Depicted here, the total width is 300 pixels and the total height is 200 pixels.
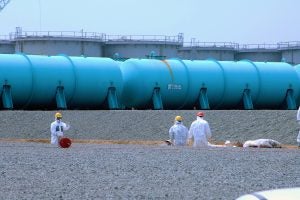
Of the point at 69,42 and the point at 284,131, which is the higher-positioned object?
the point at 69,42

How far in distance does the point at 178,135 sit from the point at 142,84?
13.4m

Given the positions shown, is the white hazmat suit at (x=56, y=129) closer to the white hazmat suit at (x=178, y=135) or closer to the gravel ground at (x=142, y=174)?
the white hazmat suit at (x=178, y=135)

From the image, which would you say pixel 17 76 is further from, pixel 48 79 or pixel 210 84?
pixel 210 84

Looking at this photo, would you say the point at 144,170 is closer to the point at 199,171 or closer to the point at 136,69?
the point at 199,171

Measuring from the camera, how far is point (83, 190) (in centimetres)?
1022

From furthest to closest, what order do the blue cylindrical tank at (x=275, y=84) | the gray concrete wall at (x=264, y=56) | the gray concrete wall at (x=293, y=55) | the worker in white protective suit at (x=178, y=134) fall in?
the gray concrete wall at (x=264, y=56)
the gray concrete wall at (x=293, y=55)
the blue cylindrical tank at (x=275, y=84)
the worker in white protective suit at (x=178, y=134)

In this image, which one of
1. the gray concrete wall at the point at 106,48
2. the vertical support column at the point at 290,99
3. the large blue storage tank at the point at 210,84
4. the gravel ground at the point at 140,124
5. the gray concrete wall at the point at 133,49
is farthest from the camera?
the gray concrete wall at the point at 133,49

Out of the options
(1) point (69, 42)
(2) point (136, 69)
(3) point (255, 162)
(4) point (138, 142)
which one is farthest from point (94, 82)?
(3) point (255, 162)

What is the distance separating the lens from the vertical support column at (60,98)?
33.6 m

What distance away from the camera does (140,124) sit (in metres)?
28.8

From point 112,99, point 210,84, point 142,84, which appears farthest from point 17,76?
point 210,84

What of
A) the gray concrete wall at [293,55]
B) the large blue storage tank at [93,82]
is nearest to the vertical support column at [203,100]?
the large blue storage tank at [93,82]

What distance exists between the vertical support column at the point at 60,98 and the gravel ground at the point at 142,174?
16221mm

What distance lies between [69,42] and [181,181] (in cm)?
4103
